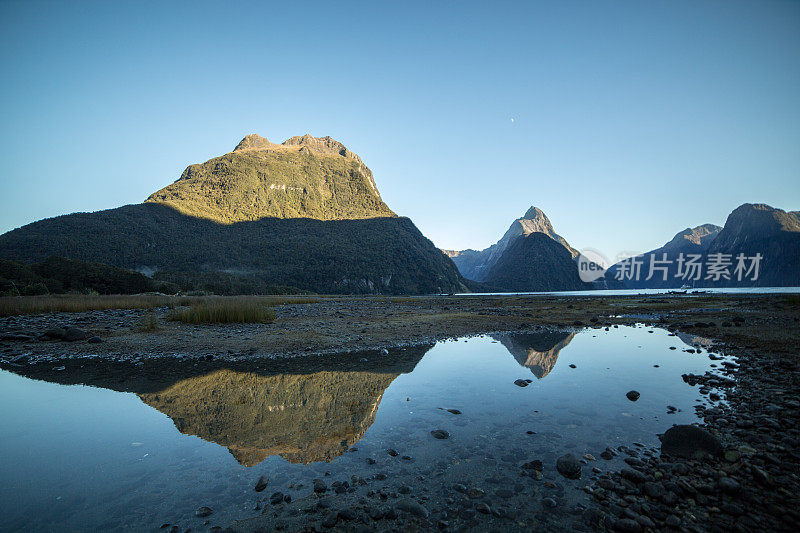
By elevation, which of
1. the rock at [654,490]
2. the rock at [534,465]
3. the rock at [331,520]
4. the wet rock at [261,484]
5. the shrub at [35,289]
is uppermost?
the rock at [654,490]

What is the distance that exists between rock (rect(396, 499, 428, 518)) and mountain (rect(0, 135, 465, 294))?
3142 inches

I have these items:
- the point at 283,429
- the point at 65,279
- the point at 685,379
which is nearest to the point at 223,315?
the point at 283,429

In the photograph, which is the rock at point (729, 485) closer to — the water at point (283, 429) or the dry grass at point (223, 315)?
the water at point (283, 429)

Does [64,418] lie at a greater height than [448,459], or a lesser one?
lesser

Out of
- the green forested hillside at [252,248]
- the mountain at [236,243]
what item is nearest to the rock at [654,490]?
the mountain at [236,243]

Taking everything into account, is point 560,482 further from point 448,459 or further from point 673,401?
point 673,401

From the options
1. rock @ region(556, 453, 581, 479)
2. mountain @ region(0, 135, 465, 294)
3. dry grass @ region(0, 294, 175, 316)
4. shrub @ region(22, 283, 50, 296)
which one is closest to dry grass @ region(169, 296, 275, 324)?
dry grass @ region(0, 294, 175, 316)

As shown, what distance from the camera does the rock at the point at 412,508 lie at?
346 centimetres

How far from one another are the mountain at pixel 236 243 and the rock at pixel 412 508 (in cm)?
7980

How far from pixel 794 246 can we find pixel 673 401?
309 meters

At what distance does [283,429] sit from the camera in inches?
235

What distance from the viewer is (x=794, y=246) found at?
19612 centimetres

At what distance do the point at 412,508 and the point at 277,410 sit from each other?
449 centimetres

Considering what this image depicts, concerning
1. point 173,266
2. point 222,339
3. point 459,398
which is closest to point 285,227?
point 173,266
